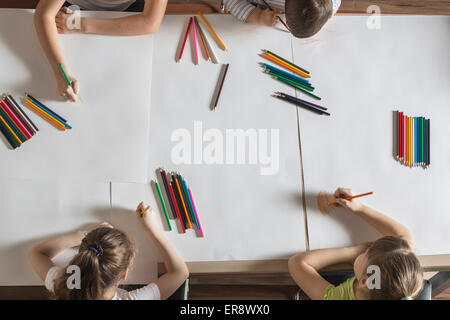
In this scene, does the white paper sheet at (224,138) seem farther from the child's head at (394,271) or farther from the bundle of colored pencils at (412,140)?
the bundle of colored pencils at (412,140)

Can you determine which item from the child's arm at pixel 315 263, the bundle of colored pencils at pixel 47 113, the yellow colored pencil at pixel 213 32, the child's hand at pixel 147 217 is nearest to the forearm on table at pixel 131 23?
the yellow colored pencil at pixel 213 32

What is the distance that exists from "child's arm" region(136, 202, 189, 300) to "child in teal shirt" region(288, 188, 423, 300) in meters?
0.26

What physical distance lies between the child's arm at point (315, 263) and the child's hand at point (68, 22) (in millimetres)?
805

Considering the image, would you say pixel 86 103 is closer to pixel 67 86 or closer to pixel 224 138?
pixel 67 86

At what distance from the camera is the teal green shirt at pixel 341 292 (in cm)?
85

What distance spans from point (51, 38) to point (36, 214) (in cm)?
44

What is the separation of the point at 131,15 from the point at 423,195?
35.1 inches

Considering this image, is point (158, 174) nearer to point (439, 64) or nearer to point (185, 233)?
point (185, 233)

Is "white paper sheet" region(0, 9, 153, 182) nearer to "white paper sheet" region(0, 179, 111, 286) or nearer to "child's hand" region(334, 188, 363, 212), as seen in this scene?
"white paper sheet" region(0, 179, 111, 286)

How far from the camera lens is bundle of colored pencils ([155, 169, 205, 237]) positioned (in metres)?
0.90

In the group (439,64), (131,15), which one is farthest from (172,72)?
(439,64)

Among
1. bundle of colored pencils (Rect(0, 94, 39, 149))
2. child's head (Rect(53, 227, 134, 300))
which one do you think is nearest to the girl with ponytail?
child's head (Rect(53, 227, 134, 300))

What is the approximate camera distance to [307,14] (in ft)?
2.95

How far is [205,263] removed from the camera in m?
0.88
